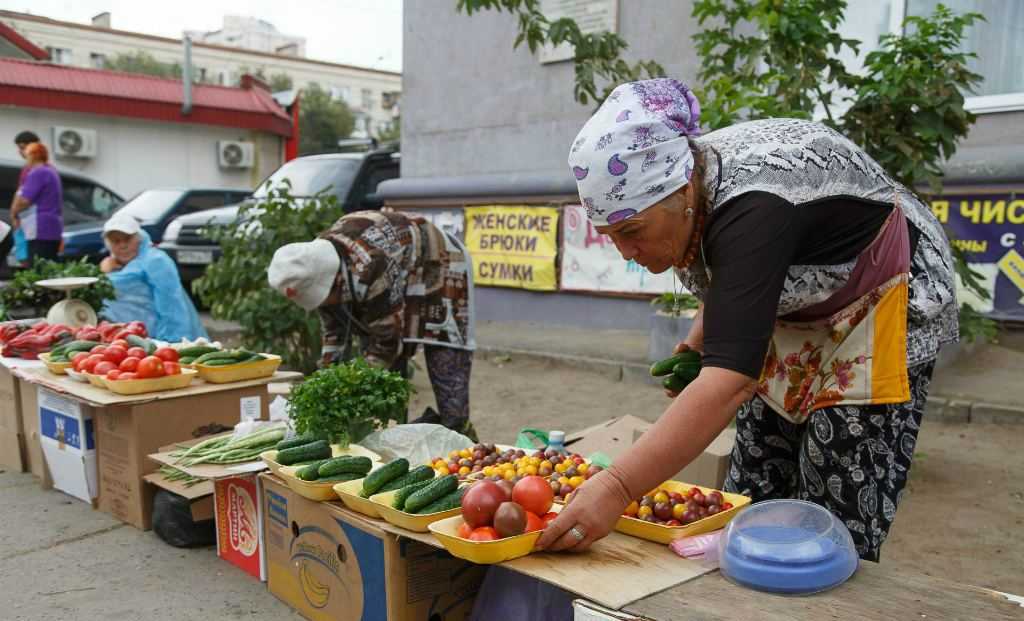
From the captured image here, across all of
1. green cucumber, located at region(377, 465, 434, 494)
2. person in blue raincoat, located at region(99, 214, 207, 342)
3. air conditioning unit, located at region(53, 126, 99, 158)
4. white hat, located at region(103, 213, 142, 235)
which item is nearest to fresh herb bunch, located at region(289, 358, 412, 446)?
green cucumber, located at region(377, 465, 434, 494)

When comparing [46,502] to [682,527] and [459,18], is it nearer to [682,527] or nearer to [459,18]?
[682,527]

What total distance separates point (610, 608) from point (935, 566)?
232cm

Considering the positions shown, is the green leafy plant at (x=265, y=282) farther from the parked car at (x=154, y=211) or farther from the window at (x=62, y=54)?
the window at (x=62, y=54)

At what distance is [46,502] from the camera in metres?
4.42

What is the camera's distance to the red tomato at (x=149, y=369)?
4012mm

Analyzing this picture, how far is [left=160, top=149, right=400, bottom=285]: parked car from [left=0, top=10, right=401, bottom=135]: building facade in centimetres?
3069

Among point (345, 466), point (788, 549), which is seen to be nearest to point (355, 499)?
point (345, 466)

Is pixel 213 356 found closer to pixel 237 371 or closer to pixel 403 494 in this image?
pixel 237 371

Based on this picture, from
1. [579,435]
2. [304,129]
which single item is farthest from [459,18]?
[304,129]

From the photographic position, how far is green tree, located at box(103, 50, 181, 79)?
43.2m

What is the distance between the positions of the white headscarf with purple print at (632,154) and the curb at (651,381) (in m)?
4.50

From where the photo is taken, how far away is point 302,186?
394 inches

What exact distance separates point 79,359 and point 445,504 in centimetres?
279

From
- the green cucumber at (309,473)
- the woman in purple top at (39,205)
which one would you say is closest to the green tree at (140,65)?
the woman in purple top at (39,205)
